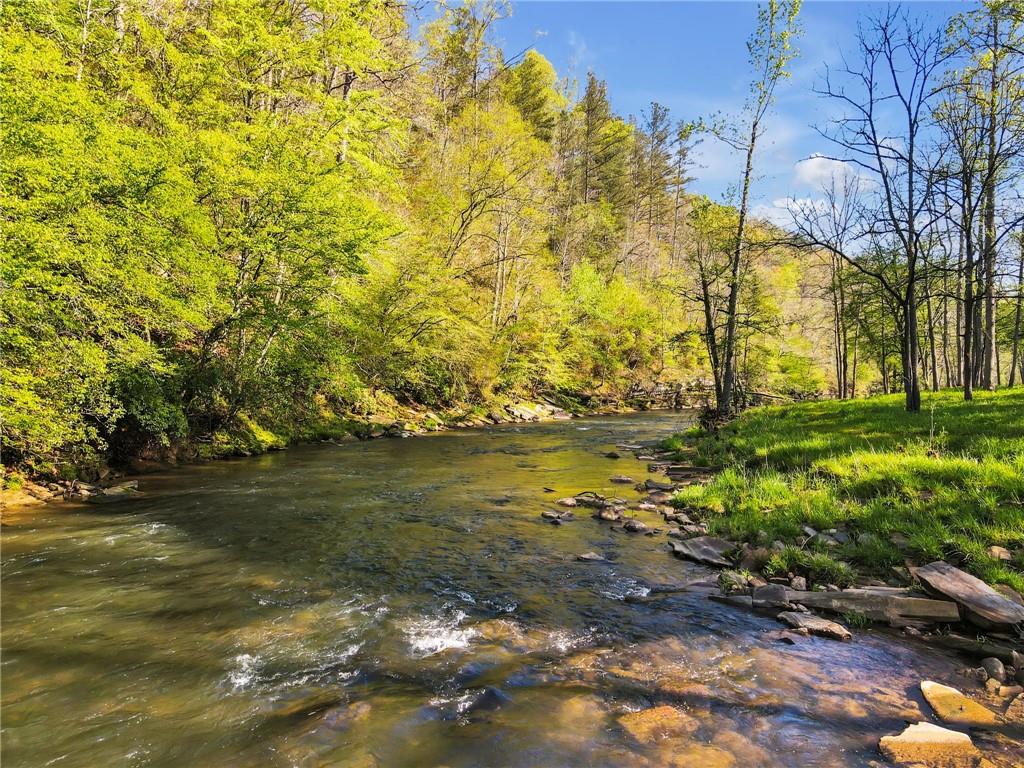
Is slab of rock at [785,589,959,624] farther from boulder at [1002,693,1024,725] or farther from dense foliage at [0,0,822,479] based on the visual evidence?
dense foliage at [0,0,822,479]

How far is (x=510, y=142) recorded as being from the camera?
2722cm

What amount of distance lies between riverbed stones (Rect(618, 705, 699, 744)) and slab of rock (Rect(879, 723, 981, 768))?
1.14 meters

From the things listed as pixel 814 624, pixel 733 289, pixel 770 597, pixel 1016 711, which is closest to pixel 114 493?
pixel 770 597

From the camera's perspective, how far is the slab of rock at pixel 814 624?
15.3 feet

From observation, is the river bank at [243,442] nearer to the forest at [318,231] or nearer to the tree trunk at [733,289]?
the forest at [318,231]

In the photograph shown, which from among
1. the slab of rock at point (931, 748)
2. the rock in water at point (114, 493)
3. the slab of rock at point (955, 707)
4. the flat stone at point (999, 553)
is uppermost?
the rock in water at point (114, 493)

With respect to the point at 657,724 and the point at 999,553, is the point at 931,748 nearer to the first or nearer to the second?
the point at 657,724

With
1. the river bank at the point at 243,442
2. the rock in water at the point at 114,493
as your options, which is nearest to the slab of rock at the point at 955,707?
the rock in water at the point at 114,493

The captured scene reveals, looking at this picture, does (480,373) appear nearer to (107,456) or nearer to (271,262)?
(271,262)

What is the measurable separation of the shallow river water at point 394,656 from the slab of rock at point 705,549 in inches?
9.4

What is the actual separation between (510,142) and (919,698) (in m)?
28.3

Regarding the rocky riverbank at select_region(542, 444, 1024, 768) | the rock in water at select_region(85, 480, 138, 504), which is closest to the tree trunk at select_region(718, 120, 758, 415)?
the rocky riverbank at select_region(542, 444, 1024, 768)

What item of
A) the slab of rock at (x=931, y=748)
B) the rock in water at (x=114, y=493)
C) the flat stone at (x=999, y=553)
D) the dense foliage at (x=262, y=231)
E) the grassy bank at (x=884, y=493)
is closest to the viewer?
the slab of rock at (x=931, y=748)

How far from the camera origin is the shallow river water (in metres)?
3.23
